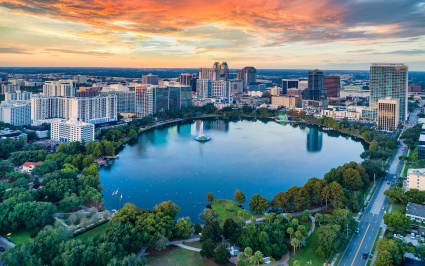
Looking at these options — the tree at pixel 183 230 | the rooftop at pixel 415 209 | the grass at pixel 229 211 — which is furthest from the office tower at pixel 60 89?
the rooftop at pixel 415 209

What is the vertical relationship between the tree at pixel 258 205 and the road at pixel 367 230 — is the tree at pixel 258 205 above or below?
above

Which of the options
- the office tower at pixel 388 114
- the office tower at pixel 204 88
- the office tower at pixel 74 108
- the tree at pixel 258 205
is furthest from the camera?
the office tower at pixel 204 88

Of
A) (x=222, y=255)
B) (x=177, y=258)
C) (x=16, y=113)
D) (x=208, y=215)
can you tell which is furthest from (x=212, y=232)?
(x=16, y=113)

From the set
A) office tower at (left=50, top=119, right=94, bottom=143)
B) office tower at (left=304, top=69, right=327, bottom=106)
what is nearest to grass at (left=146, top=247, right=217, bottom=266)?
office tower at (left=50, top=119, right=94, bottom=143)

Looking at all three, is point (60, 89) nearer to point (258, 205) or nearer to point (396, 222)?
point (258, 205)

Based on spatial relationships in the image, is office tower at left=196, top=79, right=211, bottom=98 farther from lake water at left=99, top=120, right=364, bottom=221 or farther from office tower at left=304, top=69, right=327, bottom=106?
lake water at left=99, top=120, right=364, bottom=221

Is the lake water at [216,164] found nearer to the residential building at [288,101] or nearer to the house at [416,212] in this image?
the house at [416,212]

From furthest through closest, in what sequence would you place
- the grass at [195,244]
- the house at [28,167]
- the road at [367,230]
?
1. the house at [28,167]
2. the grass at [195,244]
3. the road at [367,230]
